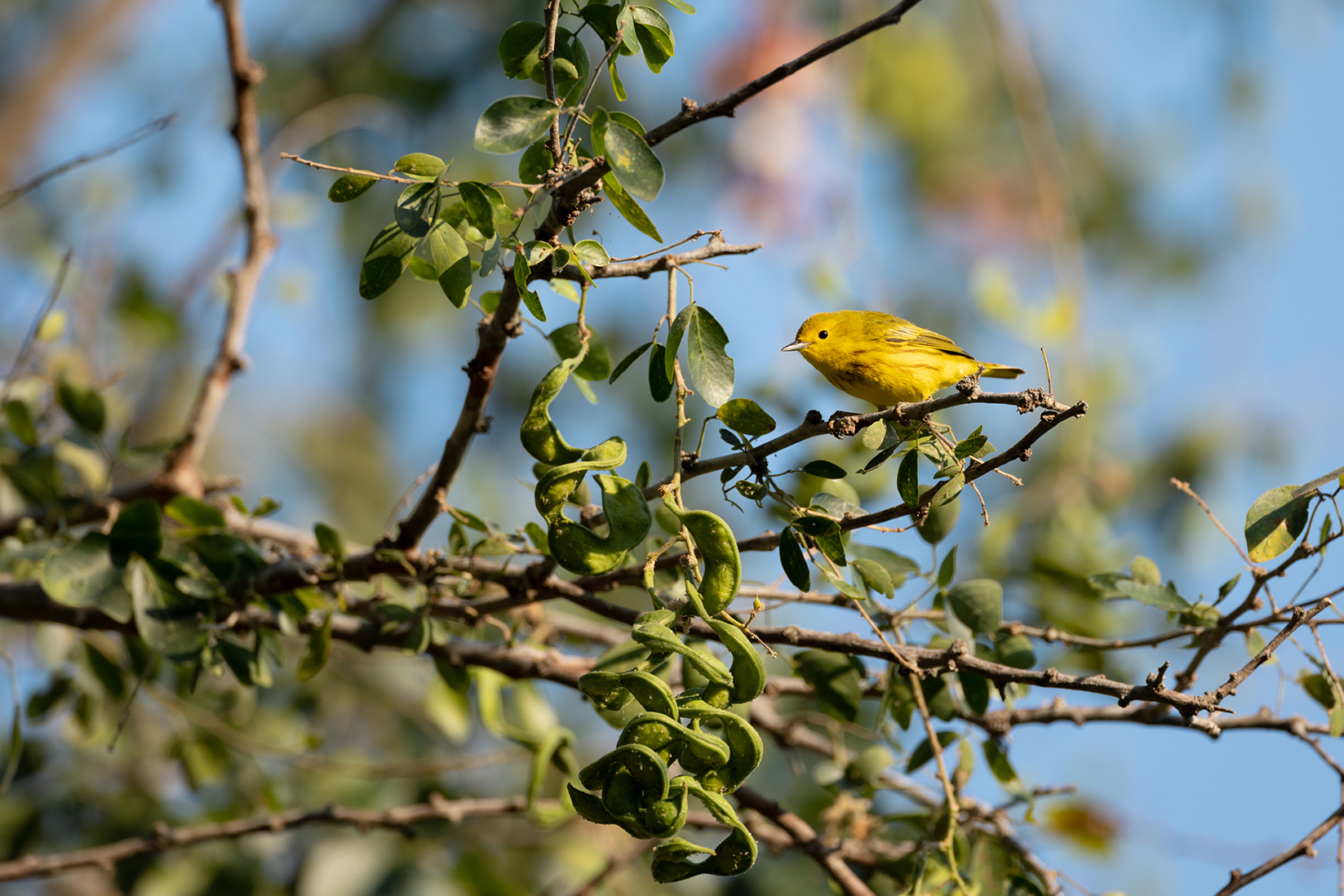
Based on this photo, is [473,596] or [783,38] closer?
[473,596]

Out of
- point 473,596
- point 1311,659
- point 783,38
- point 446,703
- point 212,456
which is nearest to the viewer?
point 1311,659

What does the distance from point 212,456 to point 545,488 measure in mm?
5355

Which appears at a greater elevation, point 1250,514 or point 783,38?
point 783,38

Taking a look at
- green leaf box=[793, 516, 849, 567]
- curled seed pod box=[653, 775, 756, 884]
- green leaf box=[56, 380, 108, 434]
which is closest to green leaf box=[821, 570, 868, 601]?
green leaf box=[793, 516, 849, 567]

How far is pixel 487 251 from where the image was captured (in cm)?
123

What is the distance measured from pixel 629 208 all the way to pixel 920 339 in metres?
1.02

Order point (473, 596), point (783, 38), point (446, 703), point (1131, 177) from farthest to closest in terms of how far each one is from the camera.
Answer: point (1131, 177), point (783, 38), point (446, 703), point (473, 596)

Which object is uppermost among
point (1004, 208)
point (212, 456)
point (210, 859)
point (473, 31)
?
point (1004, 208)

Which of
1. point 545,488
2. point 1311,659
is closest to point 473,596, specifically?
point 545,488

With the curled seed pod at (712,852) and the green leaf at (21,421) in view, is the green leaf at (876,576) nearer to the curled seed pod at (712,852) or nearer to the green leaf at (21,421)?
→ the curled seed pod at (712,852)

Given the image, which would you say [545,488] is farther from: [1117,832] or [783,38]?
[783,38]

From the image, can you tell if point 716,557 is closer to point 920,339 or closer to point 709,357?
point 709,357

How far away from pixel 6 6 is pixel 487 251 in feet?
25.7

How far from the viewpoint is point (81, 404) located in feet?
7.09
